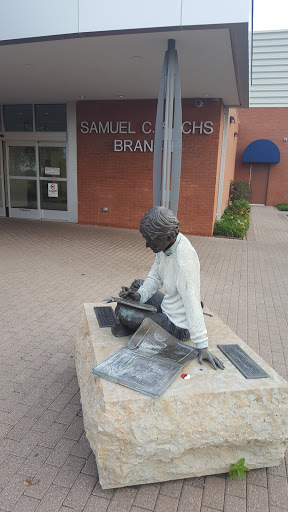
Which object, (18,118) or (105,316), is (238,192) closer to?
(18,118)

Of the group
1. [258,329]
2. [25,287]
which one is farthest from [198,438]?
[25,287]

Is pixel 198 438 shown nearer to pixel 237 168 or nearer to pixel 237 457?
pixel 237 457

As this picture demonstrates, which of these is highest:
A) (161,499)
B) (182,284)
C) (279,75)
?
(279,75)

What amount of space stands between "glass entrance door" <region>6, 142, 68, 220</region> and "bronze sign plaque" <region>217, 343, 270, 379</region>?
34.1 feet

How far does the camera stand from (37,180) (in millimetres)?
12672

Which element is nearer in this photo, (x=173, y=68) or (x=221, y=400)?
(x=221, y=400)

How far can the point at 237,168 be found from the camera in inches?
969

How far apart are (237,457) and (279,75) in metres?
15.0

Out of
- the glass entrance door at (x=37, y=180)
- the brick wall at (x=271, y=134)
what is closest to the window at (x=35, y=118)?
the glass entrance door at (x=37, y=180)

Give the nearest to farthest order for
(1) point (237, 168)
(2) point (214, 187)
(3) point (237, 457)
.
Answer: (3) point (237, 457) → (2) point (214, 187) → (1) point (237, 168)

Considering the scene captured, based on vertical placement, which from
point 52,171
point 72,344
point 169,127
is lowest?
point 72,344

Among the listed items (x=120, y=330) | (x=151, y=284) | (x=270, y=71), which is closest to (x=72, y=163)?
(x=270, y=71)

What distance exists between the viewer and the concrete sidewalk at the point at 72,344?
239cm

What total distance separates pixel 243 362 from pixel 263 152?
22445 mm
